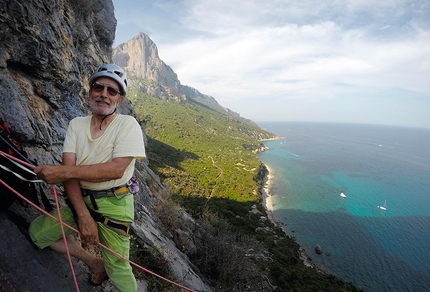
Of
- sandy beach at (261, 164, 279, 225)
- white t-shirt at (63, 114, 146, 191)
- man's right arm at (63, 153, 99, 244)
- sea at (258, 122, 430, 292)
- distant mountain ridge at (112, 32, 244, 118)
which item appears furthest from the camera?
distant mountain ridge at (112, 32, 244, 118)

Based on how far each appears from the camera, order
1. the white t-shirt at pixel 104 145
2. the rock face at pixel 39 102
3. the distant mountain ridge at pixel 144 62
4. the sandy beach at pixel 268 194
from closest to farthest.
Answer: the white t-shirt at pixel 104 145
the rock face at pixel 39 102
the sandy beach at pixel 268 194
the distant mountain ridge at pixel 144 62

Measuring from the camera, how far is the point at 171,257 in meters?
5.56

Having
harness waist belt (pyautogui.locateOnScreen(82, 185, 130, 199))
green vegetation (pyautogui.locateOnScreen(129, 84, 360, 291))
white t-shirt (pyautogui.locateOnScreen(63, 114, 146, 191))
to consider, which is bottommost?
green vegetation (pyautogui.locateOnScreen(129, 84, 360, 291))

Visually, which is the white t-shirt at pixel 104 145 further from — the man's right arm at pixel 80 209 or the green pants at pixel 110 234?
the green pants at pixel 110 234

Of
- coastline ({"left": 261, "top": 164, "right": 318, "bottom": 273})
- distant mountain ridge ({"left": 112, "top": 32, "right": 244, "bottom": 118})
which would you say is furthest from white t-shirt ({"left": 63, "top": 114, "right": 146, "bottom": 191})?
distant mountain ridge ({"left": 112, "top": 32, "right": 244, "bottom": 118})

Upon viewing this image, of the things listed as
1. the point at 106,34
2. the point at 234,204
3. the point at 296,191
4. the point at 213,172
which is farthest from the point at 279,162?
the point at 106,34

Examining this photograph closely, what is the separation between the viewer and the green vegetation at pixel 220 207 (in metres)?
7.60

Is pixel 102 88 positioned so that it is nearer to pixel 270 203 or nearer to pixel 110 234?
pixel 110 234

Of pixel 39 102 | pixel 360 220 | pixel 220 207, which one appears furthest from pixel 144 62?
pixel 39 102

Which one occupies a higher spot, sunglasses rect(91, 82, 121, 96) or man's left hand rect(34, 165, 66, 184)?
sunglasses rect(91, 82, 121, 96)

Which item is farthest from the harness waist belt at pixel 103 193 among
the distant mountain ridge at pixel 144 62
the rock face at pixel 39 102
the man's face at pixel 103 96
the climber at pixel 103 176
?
the distant mountain ridge at pixel 144 62

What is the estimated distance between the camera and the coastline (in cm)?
3309

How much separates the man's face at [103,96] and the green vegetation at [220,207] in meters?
6.13

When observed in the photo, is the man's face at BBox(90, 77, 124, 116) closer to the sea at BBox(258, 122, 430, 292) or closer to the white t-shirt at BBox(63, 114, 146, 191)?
the white t-shirt at BBox(63, 114, 146, 191)
